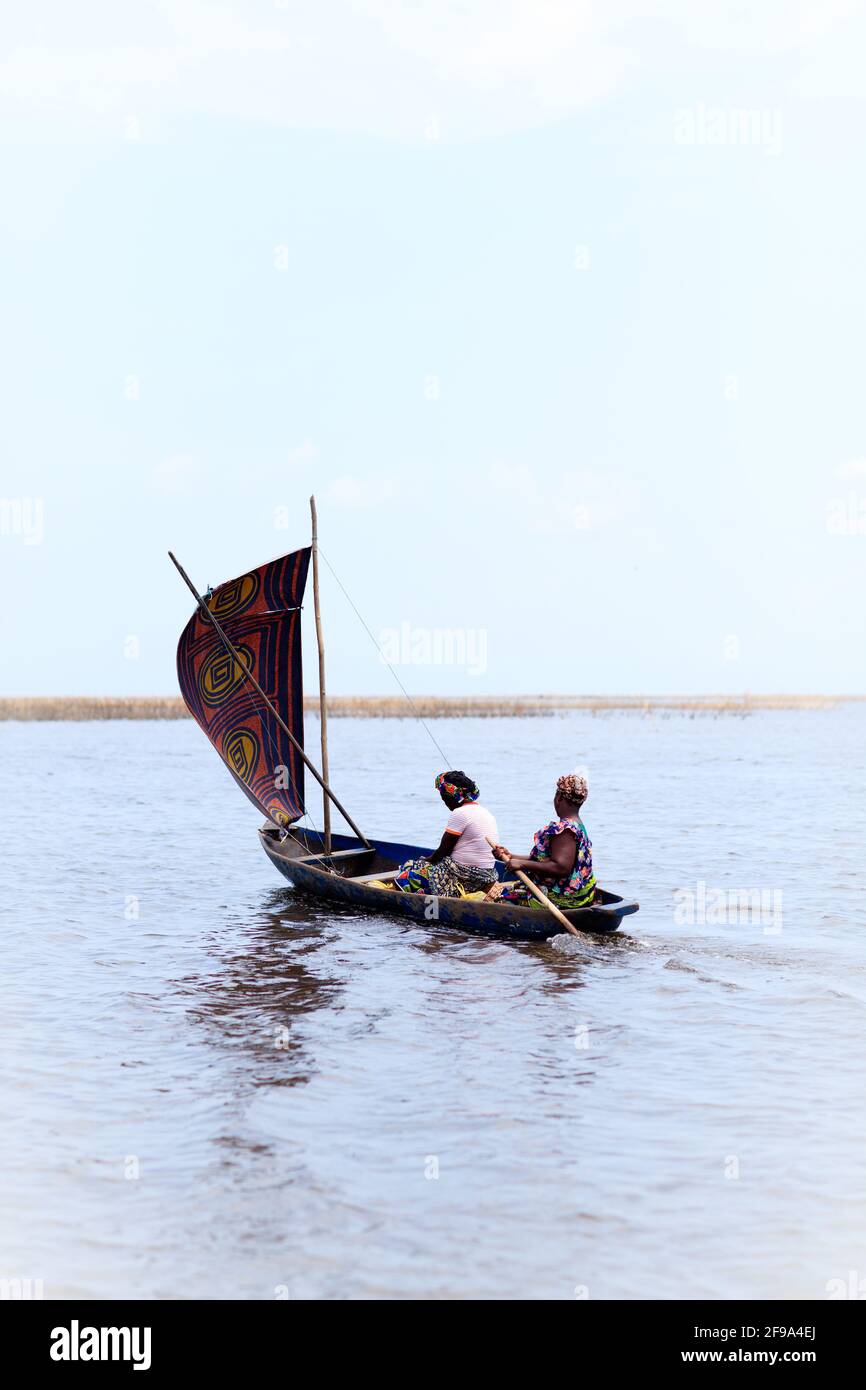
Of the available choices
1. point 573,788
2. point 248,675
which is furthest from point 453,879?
point 248,675

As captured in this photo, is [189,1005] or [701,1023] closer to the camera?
[701,1023]

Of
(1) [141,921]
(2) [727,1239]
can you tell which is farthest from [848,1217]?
(1) [141,921]

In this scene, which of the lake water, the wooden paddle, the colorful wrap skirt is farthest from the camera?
the colorful wrap skirt

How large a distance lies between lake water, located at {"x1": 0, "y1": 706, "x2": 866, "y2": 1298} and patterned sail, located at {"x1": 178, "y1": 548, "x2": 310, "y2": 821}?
1.60 meters

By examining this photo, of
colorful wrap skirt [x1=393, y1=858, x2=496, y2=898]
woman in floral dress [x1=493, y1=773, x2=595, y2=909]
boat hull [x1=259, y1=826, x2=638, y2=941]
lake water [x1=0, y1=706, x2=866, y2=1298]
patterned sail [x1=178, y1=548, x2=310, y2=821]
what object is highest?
patterned sail [x1=178, y1=548, x2=310, y2=821]

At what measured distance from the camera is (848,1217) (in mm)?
5625

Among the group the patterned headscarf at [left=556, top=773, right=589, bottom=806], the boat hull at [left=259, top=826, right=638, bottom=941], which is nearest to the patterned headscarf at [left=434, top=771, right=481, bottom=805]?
the boat hull at [left=259, top=826, right=638, bottom=941]

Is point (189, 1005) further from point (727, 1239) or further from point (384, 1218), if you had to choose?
point (727, 1239)

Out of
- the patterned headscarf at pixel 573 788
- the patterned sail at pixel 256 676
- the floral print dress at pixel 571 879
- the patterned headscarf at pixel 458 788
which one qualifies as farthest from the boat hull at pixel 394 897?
the patterned headscarf at pixel 573 788

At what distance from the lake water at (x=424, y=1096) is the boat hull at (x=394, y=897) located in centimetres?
25

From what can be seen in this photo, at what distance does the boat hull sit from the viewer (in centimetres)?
1186

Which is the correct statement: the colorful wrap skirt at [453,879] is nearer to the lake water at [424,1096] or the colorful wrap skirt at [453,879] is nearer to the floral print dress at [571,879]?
the lake water at [424,1096]

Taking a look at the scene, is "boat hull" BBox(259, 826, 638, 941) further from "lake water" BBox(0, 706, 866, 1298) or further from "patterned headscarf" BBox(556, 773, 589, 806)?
"patterned headscarf" BBox(556, 773, 589, 806)

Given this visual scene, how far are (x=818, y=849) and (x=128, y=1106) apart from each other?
51.8 feet
